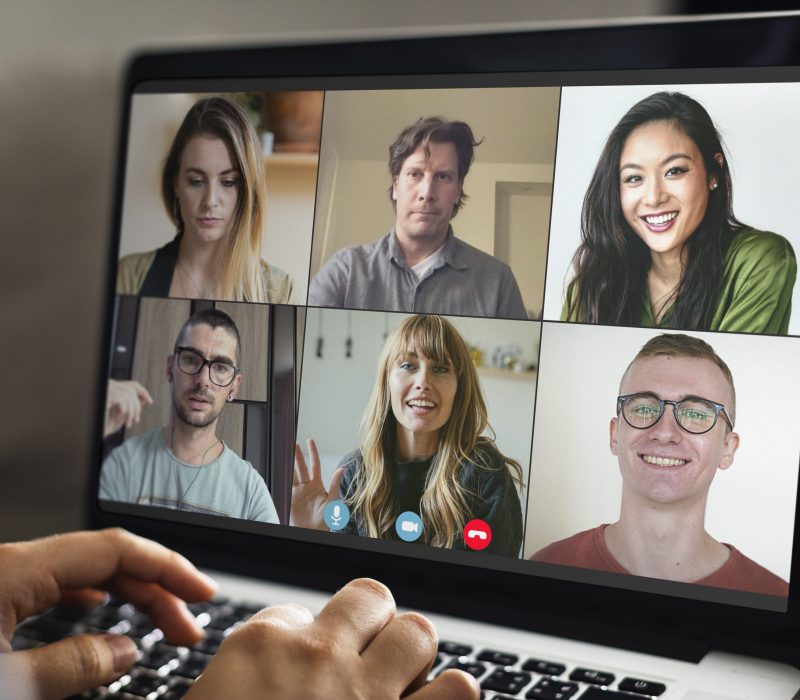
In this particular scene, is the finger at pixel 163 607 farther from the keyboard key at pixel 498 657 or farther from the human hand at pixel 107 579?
the keyboard key at pixel 498 657

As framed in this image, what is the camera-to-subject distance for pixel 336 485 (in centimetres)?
59

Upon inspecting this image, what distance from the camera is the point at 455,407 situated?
1.82ft

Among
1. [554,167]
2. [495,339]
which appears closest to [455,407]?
[495,339]

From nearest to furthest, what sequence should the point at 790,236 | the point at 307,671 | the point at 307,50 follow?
the point at 307,671 < the point at 790,236 < the point at 307,50

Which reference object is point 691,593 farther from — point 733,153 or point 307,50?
point 307,50

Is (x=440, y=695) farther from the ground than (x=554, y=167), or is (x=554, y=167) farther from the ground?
(x=554, y=167)

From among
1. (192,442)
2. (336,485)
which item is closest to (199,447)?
(192,442)

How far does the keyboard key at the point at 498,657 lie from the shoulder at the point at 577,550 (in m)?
0.07

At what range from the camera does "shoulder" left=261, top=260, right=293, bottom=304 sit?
604 mm

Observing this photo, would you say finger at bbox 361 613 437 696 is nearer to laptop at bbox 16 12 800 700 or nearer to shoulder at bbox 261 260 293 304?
laptop at bbox 16 12 800 700

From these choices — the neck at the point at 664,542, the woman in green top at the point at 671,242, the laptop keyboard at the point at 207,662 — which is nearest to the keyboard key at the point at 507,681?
the laptop keyboard at the point at 207,662

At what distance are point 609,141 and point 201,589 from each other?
36 centimetres

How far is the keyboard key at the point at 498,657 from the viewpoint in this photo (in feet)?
1.60

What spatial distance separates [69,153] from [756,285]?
1.59 feet
